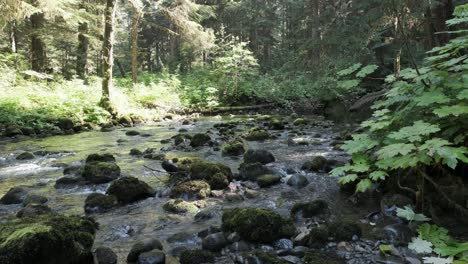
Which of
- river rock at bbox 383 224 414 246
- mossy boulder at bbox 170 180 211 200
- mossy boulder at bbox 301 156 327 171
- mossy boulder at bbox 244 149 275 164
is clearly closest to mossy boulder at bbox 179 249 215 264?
river rock at bbox 383 224 414 246

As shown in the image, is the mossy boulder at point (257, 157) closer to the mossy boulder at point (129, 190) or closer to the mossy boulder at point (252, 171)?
the mossy boulder at point (252, 171)

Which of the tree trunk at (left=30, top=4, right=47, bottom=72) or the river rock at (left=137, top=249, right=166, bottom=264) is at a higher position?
the tree trunk at (left=30, top=4, right=47, bottom=72)

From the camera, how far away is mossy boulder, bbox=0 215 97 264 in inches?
120

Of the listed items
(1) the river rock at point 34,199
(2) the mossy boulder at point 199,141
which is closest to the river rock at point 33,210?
(1) the river rock at point 34,199

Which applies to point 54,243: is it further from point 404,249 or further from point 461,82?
point 461,82

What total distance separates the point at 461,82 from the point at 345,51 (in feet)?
40.5

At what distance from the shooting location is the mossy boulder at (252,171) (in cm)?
681

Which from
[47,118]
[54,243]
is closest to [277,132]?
[47,118]

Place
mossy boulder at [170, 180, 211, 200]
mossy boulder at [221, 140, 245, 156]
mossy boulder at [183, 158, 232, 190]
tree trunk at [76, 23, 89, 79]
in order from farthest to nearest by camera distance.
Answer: tree trunk at [76, 23, 89, 79], mossy boulder at [221, 140, 245, 156], mossy boulder at [183, 158, 232, 190], mossy boulder at [170, 180, 211, 200]

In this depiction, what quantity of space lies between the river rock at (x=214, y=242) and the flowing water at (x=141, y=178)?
0.20m

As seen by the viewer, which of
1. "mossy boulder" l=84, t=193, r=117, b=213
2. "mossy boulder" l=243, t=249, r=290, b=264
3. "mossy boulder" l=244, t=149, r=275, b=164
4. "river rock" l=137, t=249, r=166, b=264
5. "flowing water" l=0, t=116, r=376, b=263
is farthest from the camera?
"mossy boulder" l=244, t=149, r=275, b=164

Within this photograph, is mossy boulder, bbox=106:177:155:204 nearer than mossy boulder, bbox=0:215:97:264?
No

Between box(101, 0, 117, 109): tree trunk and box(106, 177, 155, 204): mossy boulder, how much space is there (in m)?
10.0

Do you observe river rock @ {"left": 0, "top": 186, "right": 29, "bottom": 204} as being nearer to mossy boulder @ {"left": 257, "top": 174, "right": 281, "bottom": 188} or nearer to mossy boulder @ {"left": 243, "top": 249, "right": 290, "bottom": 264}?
mossy boulder @ {"left": 257, "top": 174, "right": 281, "bottom": 188}
